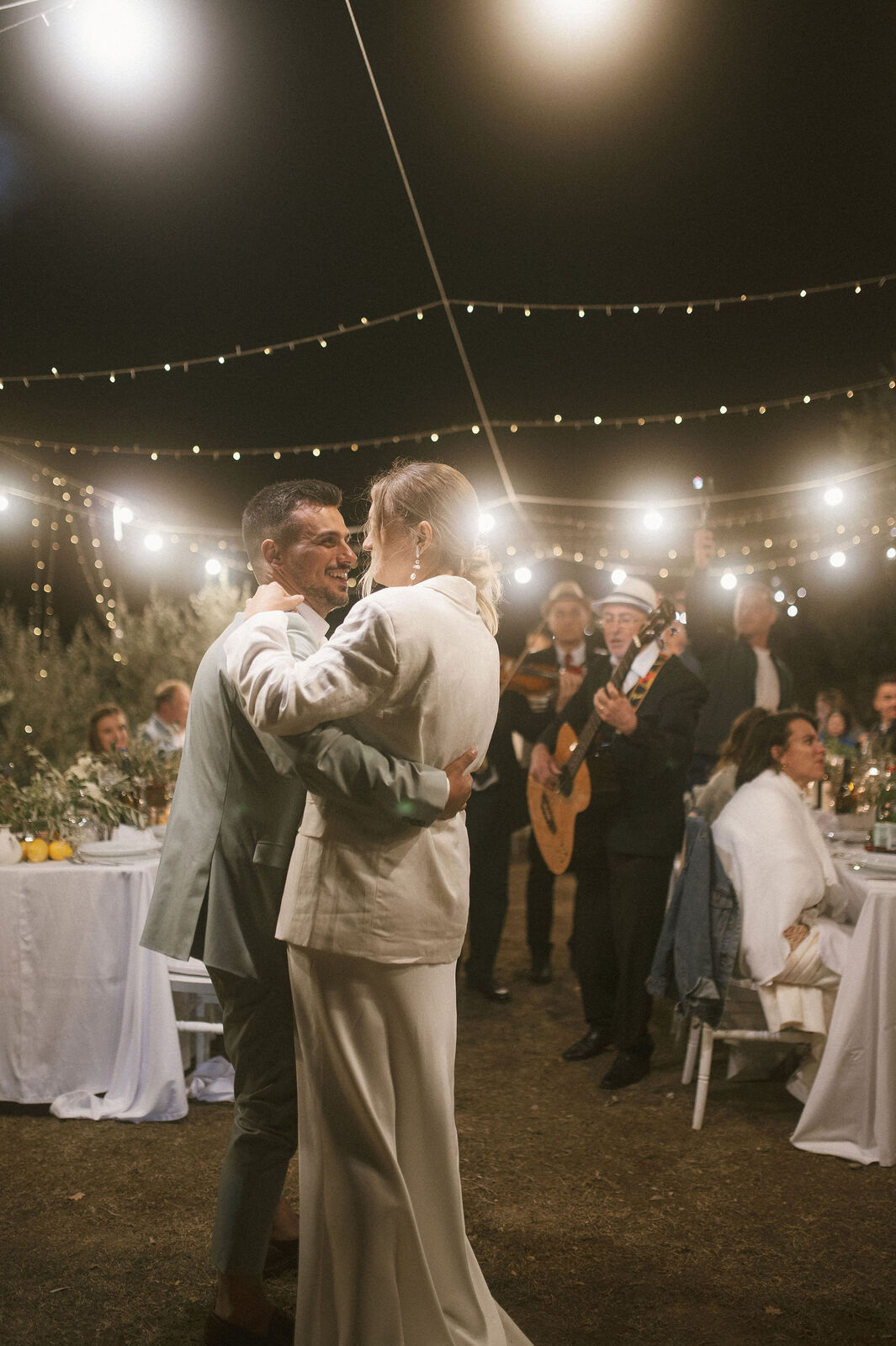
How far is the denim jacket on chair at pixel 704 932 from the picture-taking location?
338cm

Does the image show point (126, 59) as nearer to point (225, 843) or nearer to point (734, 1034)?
point (225, 843)

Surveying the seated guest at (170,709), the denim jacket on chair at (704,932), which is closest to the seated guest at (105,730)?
the seated guest at (170,709)

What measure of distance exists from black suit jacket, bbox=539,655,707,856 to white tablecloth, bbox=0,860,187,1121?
1.80m

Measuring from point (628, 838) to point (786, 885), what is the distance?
705 mm

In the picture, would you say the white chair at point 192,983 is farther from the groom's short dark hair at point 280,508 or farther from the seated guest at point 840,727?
the seated guest at point 840,727

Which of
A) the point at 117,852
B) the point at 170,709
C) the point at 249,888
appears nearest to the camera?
the point at 249,888

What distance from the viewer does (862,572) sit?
40.5ft

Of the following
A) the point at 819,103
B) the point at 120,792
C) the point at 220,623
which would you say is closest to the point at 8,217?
the point at 120,792

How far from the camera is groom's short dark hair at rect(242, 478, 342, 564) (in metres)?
2.23

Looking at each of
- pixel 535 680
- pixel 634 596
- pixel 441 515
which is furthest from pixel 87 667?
pixel 441 515

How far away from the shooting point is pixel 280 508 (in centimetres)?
223

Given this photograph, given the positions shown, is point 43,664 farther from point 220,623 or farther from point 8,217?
point 8,217

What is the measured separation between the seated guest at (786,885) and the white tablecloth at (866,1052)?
15cm

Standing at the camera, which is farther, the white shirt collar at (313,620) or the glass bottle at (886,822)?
the glass bottle at (886,822)
